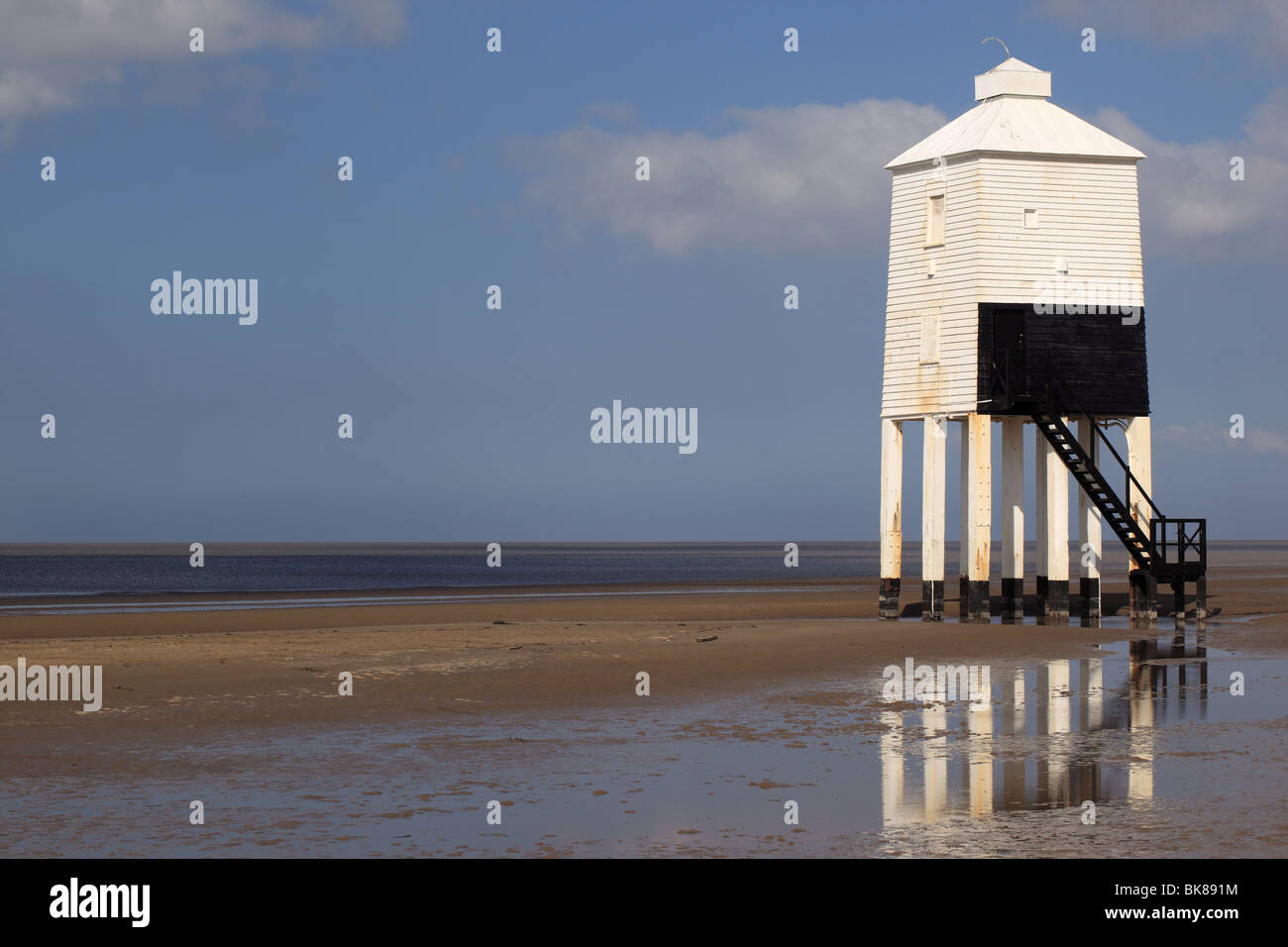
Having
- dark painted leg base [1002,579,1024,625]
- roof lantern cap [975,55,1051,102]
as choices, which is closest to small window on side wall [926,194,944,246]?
roof lantern cap [975,55,1051,102]

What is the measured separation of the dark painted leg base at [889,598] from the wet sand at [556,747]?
5.38 m

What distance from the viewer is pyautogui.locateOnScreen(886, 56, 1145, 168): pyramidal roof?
3288cm

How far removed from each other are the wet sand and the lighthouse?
4395mm

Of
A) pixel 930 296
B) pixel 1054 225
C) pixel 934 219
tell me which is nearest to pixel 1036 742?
pixel 930 296

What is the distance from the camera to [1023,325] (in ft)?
107

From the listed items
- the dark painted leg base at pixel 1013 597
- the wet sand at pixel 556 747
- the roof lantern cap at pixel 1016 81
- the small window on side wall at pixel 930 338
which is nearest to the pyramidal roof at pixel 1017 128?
the roof lantern cap at pixel 1016 81

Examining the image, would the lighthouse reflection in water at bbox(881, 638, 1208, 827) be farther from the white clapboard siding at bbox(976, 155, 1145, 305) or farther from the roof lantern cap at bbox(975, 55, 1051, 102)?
the roof lantern cap at bbox(975, 55, 1051, 102)

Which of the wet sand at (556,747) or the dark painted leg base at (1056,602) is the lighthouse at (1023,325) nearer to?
the dark painted leg base at (1056,602)

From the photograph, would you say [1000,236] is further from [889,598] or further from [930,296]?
[889,598]

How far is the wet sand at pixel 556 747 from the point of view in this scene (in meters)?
11.2

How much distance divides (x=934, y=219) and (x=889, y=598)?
9.33 m

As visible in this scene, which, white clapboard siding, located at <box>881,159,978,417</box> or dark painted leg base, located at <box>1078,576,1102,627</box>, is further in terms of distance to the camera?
dark painted leg base, located at <box>1078,576,1102,627</box>
